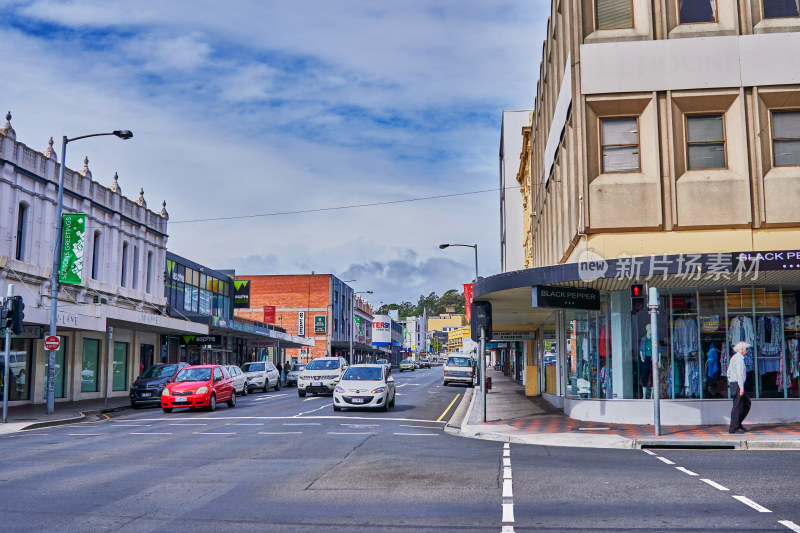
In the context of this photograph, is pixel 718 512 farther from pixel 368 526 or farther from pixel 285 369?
pixel 285 369

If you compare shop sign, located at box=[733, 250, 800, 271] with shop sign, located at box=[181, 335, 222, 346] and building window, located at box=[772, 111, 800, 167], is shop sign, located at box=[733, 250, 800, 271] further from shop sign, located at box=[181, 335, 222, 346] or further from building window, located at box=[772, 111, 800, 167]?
shop sign, located at box=[181, 335, 222, 346]

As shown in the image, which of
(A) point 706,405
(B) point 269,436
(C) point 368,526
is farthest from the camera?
(A) point 706,405

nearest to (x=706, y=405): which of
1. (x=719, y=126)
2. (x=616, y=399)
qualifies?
(x=616, y=399)

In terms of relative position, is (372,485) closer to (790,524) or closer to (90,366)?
(790,524)

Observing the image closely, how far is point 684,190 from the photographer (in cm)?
1841

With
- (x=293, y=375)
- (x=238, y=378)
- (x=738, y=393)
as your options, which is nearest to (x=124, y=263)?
(x=238, y=378)

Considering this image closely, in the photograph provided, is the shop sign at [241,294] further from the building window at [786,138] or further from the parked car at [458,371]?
the building window at [786,138]

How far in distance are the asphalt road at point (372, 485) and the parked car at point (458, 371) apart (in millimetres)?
25930

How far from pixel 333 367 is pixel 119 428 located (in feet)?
46.4

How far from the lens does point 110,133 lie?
2416cm

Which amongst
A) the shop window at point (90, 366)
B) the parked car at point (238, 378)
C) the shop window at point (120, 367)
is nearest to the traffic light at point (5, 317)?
the parked car at point (238, 378)

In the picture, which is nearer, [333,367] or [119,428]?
[119,428]

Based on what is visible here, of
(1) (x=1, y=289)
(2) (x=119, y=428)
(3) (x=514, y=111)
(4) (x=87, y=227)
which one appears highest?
(3) (x=514, y=111)

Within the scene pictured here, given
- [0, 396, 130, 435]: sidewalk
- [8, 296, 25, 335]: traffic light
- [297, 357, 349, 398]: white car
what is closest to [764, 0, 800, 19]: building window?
[297, 357, 349, 398]: white car
